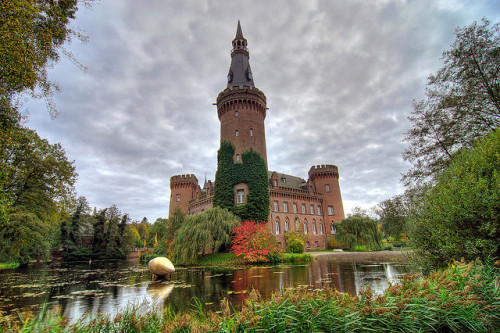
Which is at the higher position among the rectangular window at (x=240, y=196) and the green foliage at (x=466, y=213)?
the rectangular window at (x=240, y=196)

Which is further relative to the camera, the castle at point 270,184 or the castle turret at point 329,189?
the castle turret at point 329,189

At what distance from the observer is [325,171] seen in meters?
42.5

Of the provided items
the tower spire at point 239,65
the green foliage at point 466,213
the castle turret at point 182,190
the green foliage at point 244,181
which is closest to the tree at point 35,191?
the green foliage at point 244,181

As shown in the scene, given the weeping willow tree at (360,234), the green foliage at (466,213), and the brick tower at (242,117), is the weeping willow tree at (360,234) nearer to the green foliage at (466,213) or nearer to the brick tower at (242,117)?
the brick tower at (242,117)

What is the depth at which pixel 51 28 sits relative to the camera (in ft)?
25.1

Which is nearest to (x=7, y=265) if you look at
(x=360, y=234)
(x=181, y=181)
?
(x=181, y=181)

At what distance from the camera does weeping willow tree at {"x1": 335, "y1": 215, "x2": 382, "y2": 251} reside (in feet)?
101

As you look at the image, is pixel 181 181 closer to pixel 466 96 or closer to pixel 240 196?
pixel 240 196

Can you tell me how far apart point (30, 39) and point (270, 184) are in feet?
102

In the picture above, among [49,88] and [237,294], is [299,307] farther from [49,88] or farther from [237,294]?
[49,88]

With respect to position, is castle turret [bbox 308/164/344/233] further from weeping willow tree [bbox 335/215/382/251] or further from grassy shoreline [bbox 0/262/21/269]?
grassy shoreline [bbox 0/262/21/269]

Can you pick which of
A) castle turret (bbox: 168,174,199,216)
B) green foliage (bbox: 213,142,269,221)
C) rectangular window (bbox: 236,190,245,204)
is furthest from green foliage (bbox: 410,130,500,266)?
castle turret (bbox: 168,174,199,216)

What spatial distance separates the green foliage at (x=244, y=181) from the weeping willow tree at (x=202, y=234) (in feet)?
14.5

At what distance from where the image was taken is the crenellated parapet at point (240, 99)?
1292 inches
